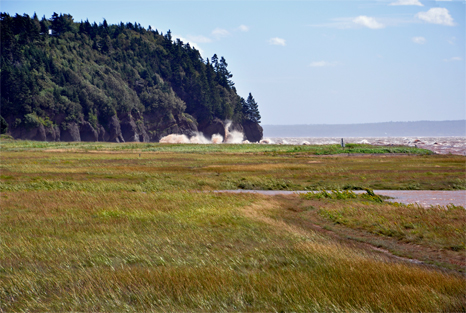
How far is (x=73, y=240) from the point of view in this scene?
1587 centimetres

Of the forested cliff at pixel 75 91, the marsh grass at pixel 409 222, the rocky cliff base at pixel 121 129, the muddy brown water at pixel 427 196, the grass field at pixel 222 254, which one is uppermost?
the forested cliff at pixel 75 91

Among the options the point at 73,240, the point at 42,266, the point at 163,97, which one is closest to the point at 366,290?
the point at 42,266

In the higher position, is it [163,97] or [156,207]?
[163,97]

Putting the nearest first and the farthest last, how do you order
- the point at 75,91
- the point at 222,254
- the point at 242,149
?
the point at 222,254
the point at 242,149
the point at 75,91

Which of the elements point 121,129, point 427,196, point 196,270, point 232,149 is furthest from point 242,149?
point 196,270

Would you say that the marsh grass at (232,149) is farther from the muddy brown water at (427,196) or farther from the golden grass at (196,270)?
the golden grass at (196,270)

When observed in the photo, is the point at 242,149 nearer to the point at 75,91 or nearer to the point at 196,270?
the point at 75,91

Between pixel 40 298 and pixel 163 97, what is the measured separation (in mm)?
176973

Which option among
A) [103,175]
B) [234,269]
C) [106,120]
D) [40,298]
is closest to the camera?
[40,298]

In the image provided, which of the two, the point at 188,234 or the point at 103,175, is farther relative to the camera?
the point at 103,175

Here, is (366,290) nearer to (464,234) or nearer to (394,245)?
(394,245)

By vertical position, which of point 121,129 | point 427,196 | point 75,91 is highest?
point 75,91

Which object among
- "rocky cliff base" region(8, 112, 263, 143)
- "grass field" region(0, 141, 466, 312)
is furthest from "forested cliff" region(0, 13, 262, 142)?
"grass field" region(0, 141, 466, 312)

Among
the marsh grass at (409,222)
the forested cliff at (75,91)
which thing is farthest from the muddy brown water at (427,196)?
the forested cliff at (75,91)
